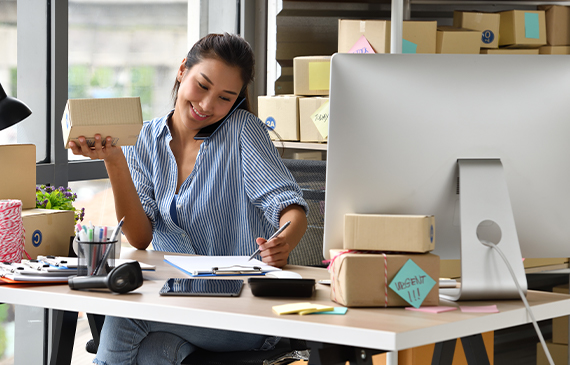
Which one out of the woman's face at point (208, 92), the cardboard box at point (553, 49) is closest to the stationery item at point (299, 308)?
the woman's face at point (208, 92)

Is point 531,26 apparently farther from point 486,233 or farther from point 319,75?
point 486,233

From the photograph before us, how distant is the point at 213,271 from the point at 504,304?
607mm

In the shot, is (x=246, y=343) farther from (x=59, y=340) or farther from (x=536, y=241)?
(x=536, y=241)

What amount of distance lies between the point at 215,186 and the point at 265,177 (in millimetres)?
161

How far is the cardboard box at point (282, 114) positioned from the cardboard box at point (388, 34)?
0.36m

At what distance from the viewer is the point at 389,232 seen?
3.58 ft

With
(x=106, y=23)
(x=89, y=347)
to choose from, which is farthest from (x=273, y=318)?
(x=106, y=23)

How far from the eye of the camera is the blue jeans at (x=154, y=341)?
4.53 feet

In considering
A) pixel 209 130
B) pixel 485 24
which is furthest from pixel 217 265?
pixel 485 24

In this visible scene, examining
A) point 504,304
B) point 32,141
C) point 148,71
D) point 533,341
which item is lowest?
point 533,341

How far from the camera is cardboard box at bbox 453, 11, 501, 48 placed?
7.93ft

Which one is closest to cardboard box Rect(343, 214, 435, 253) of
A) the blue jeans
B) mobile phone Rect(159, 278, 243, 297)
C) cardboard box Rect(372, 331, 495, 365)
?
mobile phone Rect(159, 278, 243, 297)

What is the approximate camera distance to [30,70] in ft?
7.08

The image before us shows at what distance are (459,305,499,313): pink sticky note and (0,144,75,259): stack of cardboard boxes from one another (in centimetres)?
98
